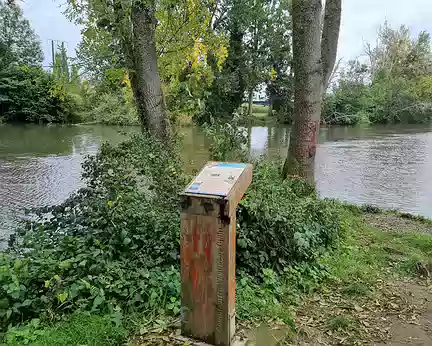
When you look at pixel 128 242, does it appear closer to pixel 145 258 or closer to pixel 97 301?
pixel 145 258

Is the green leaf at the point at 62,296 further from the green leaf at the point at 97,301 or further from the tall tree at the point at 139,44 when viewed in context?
the tall tree at the point at 139,44

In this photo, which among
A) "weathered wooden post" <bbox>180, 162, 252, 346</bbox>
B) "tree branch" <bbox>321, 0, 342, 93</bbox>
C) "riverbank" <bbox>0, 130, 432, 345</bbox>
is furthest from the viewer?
"tree branch" <bbox>321, 0, 342, 93</bbox>

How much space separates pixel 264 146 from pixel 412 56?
25408 millimetres

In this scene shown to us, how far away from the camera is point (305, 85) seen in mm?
4793

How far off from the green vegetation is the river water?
26.7 feet

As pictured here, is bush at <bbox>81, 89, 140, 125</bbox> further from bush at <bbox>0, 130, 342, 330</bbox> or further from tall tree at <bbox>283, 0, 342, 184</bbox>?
bush at <bbox>0, 130, 342, 330</bbox>

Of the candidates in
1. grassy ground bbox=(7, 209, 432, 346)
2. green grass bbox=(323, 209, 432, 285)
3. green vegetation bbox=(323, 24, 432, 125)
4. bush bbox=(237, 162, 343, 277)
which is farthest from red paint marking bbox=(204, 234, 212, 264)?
green vegetation bbox=(323, 24, 432, 125)

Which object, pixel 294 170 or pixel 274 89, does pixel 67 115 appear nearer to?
pixel 274 89

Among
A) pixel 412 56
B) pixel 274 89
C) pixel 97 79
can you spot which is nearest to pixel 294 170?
pixel 97 79

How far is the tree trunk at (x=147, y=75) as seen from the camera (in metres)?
5.09

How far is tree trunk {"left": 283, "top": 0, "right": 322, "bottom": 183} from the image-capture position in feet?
15.3

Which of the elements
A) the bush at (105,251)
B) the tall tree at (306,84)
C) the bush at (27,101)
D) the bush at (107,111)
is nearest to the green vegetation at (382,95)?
the bush at (107,111)

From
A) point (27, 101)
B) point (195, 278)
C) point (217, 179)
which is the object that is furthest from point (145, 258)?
point (27, 101)

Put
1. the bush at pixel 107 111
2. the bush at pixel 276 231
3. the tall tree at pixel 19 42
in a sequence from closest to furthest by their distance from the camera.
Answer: the bush at pixel 276 231 < the bush at pixel 107 111 < the tall tree at pixel 19 42
